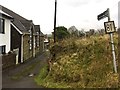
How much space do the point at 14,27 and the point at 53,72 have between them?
16731 millimetres

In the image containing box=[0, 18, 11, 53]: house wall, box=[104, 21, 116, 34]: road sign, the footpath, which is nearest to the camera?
box=[104, 21, 116, 34]: road sign

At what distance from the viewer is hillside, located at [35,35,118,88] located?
45.1 ft

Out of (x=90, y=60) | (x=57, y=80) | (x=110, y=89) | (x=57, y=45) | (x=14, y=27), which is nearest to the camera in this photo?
(x=110, y=89)

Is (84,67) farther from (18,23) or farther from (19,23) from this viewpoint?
(19,23)

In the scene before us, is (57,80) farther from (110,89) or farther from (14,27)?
(14,27)

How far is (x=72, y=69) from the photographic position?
1622 cm

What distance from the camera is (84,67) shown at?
16203 mm

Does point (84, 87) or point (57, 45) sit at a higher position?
point (57, 45)

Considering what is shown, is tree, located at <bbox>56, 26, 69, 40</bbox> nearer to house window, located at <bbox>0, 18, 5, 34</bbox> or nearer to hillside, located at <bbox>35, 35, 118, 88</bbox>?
house window, located at <bbox>0, 18, 5, 34</bbox>

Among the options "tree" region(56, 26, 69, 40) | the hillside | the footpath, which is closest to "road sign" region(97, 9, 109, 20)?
the hillside

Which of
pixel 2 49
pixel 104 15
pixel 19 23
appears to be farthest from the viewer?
pixel 19 23

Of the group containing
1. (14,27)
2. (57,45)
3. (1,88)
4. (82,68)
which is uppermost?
(14,27)

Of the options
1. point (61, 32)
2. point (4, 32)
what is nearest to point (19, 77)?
point (4, 32)

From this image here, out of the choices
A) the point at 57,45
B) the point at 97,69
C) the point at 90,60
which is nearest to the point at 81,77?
the point at 97,69
